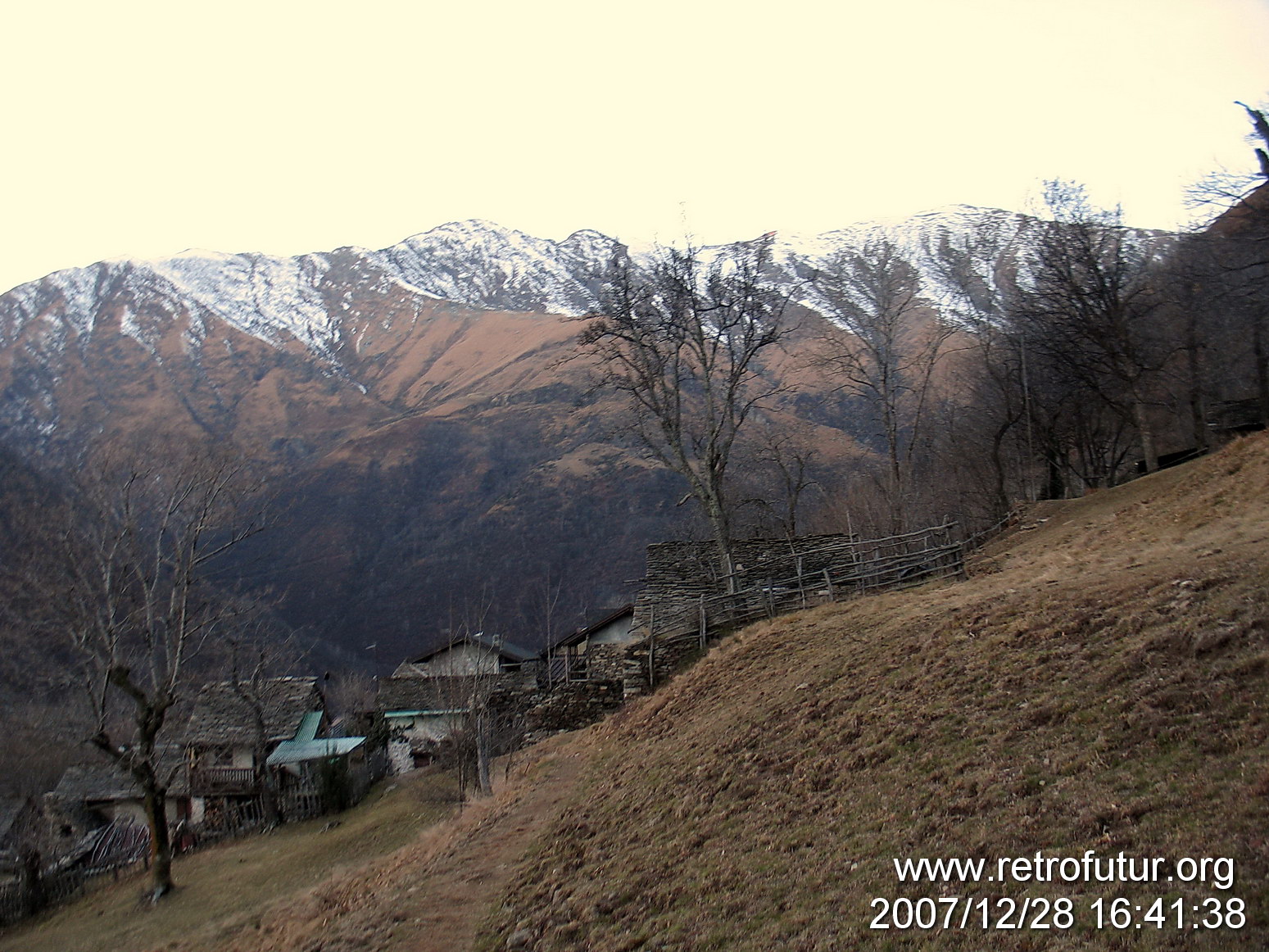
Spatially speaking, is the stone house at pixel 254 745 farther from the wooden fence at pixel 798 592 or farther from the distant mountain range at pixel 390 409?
the wooden fence at pixel 798 592

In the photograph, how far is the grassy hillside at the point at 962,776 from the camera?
6.12 meters

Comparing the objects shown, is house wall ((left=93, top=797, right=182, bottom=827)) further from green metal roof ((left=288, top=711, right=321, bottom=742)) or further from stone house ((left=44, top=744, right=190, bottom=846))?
green metal roof ((left=288, top=711, right=321, bottom=742))

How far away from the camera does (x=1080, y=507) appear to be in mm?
24109

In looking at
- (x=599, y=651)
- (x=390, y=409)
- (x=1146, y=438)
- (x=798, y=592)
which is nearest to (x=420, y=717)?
(x=599, y=651)

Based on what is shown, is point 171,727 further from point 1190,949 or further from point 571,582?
point 1190,949

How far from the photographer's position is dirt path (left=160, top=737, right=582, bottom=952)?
35.4 feet

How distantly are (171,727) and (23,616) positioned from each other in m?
12.8

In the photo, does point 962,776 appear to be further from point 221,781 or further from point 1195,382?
point 221,781

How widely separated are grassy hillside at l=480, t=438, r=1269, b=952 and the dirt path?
2.02 ft

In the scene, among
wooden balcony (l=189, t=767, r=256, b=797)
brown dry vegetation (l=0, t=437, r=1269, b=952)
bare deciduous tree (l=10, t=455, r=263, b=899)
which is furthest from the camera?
wooden balcony (l=189, t=767, r=256, b=797)

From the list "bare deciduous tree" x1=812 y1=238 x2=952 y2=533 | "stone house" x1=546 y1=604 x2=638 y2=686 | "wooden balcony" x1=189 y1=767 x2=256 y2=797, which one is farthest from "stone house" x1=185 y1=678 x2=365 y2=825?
"bare deciduous tree" x1=812 y1=238 x2=952 y2=533
